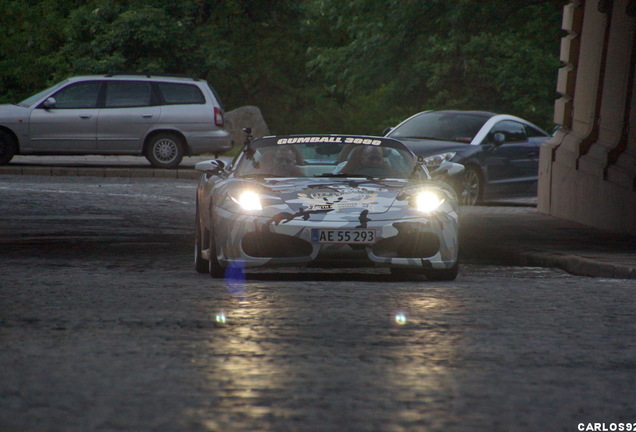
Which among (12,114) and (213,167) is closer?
(213,167)

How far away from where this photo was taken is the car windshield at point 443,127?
66.5 ft

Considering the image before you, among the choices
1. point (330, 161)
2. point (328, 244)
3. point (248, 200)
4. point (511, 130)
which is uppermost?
point (511, 130)

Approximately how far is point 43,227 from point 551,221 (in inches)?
250

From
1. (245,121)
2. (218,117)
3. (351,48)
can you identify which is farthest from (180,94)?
(351,48)

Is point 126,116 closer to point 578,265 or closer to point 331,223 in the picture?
point 578,265

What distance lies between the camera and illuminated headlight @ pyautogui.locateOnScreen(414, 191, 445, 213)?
34.1 ft

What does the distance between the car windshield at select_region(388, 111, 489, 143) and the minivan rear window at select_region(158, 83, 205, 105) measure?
7178mm

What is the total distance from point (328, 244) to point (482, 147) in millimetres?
10218

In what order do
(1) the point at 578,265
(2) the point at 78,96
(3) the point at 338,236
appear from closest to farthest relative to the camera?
(3) the point at 338,236, (1) the point at 578,265, (2) the point at 78,96

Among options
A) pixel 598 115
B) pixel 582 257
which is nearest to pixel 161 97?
pixel 598 115

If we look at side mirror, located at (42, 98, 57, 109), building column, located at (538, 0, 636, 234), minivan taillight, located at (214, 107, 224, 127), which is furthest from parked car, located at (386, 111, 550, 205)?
side mirror, located at (42, 98, 57, 109)

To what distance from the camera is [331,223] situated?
10.1 m

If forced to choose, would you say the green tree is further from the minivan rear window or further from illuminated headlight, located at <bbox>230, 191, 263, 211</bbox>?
illuminated headlight, located at <bbox>230, 191, 263, 211</bbox>

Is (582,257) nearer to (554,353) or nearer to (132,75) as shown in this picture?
(554,353)
